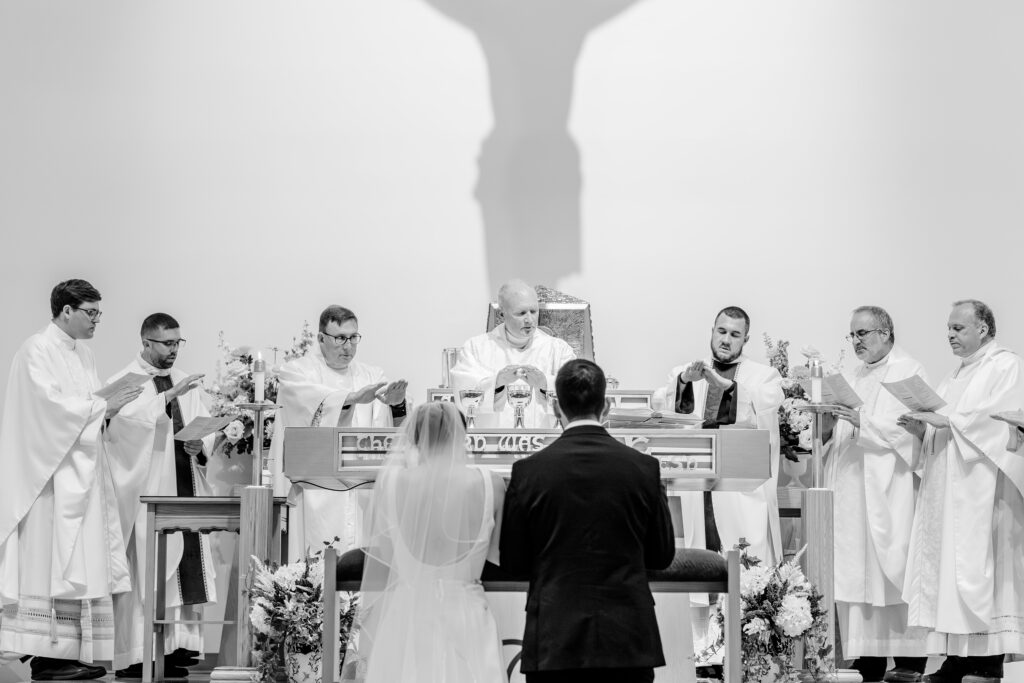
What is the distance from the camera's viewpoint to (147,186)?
1024 centimetres

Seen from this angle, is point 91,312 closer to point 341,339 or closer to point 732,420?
point 341,339

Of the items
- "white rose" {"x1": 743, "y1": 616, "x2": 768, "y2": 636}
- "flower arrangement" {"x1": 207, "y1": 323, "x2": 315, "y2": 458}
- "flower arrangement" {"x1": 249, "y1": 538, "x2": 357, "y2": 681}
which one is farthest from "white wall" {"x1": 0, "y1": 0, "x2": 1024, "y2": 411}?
"white rose" {"x1": 743, "y1": 616, "x2": 768, "y2": 636}

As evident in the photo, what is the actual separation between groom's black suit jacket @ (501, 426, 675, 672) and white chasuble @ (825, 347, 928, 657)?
13.0ft

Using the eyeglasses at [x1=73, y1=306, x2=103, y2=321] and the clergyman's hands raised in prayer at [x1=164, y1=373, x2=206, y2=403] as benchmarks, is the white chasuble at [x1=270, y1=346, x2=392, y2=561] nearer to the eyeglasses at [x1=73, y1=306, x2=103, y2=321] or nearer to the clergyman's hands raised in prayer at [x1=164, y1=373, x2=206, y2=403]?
the clergyman's hands raised in prayer at [x1=164, y1=373, x2=206, y2=403]

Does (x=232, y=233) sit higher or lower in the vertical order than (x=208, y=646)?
higher

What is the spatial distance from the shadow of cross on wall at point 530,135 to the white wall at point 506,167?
0.02m

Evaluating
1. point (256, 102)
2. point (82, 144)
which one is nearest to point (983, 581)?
point (256, 102)

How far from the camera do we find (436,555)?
17.1 ft

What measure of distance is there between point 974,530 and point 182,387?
4.94m

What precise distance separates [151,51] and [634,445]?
5975 millimetres

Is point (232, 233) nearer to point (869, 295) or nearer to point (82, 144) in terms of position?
point (82, 144)

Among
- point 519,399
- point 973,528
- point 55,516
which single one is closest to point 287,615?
point 519,399

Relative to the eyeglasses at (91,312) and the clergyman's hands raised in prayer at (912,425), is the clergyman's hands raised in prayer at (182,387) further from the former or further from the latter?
the clergyman's hands raised in prayer at (912,425)

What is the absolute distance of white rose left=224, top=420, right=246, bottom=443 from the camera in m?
8.80
